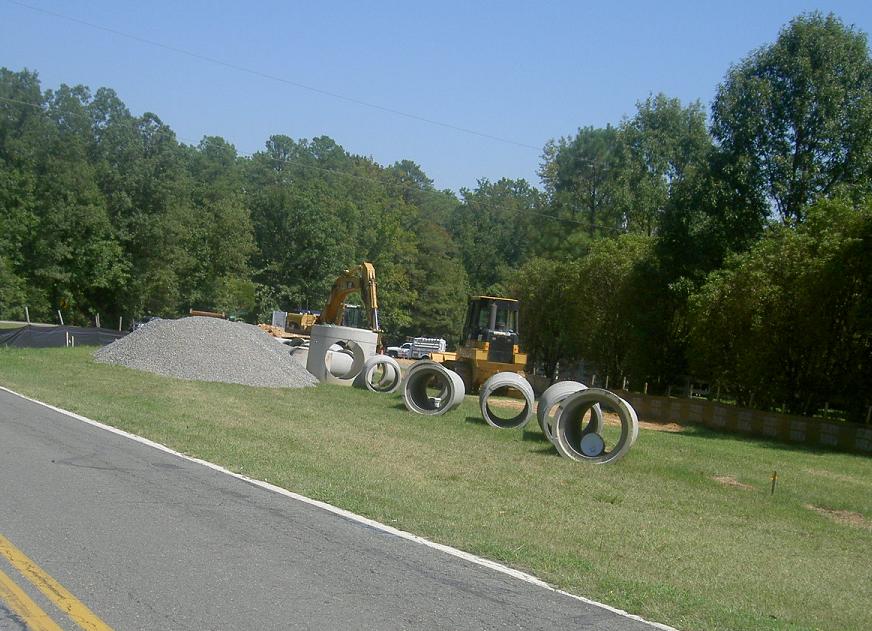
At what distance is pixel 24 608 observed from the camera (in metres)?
5.85

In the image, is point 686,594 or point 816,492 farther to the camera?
point 816,492

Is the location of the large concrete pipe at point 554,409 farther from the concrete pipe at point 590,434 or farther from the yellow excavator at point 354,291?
the yellow excavator at point 354,291

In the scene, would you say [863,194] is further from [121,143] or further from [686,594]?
[121,143]

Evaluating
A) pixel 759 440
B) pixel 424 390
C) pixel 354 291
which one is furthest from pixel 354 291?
pixel 759 440

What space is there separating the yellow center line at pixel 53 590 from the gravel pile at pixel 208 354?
62.7 ft

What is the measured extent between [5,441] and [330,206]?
65.4 m

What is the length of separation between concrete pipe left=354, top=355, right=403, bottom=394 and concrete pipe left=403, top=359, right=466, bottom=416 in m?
Answer: 3.22

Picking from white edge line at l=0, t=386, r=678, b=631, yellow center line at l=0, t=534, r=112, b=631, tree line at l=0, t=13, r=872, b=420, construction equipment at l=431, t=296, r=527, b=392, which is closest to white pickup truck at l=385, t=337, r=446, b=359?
tree line at l=0, t=13, r=872, b=420

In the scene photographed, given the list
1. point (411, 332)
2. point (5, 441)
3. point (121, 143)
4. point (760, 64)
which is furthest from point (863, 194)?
point (411, 332)

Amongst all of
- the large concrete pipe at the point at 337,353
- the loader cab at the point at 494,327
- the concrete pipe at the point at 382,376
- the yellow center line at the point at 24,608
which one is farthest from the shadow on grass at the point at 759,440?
the yellow center line at the point at 24,608

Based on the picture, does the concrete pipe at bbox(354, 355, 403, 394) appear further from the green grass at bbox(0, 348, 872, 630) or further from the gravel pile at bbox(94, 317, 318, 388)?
the green grass at bbox(0, 348, 872, 630)

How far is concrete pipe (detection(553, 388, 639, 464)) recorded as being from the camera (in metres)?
16.3

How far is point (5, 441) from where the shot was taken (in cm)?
1264

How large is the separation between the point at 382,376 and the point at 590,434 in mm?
12712
